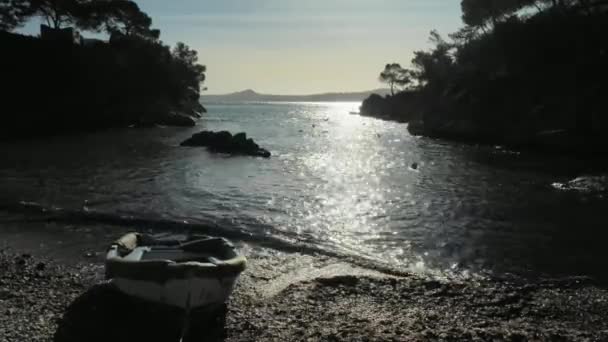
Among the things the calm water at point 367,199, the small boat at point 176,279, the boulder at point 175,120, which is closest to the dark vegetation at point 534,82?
the calm water at point 367,199

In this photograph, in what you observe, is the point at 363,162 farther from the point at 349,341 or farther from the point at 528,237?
the point at 349,341

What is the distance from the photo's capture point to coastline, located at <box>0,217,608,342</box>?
7480 mm

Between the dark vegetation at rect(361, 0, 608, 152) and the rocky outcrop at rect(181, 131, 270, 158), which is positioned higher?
the dark vegetation at rect(361, 0, 608, 152)

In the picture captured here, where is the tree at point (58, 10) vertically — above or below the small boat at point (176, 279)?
above

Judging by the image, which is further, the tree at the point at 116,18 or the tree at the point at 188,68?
the tree at the point at 188,68

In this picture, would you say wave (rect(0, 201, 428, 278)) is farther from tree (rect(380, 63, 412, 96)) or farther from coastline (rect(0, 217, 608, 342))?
tree (rect(380, 63, 412, 96))

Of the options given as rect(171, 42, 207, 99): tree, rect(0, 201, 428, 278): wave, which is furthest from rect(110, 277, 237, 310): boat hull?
rect(171, 42, 207, 99): tree

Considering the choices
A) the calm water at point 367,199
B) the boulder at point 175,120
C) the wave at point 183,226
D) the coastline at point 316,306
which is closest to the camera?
the coastline at point 316,306

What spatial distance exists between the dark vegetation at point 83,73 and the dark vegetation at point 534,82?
46106 millimetres

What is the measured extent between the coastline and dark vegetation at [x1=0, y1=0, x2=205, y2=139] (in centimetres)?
4278

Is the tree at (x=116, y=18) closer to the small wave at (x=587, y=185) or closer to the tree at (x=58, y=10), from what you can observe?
the tree at (x=58, y=10)

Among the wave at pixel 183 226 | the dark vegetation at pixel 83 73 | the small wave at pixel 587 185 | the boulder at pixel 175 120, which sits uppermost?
the dark vegetation at pixel 83 73

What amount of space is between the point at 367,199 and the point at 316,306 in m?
13.1

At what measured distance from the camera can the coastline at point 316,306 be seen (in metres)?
7.48
